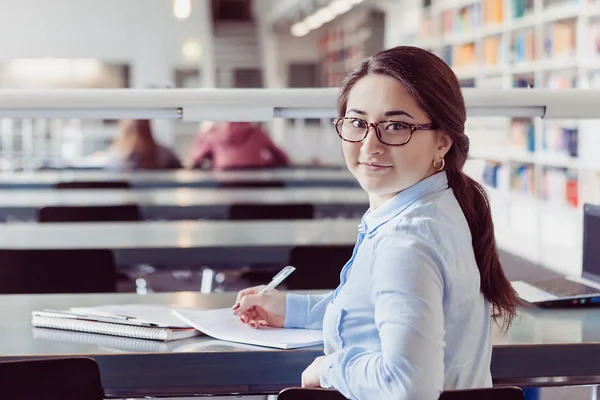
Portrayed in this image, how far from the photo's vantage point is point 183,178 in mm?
5723

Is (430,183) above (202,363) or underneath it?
above

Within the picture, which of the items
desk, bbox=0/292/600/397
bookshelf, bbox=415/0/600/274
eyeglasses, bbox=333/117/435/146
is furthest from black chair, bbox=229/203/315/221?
eyeglasses, bbox=333/117/435/146

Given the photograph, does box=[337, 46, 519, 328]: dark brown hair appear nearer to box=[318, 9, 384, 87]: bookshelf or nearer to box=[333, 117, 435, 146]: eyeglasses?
box=[333, 117, 435, 146]: eyeglasses

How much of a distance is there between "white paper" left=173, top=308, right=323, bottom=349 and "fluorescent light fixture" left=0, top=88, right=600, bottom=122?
1.80 feet

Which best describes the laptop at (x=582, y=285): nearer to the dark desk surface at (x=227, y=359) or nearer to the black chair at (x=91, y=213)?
the dark desk surface at (x=227, y=359)

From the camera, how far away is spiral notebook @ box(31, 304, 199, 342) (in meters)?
1.77

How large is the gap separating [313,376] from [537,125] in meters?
6.26

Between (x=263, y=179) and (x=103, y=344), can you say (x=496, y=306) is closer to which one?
(x=103, y=344)

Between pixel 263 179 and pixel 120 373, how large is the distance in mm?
4107

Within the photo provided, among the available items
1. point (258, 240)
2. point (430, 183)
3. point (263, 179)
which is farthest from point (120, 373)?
point (263, 179)

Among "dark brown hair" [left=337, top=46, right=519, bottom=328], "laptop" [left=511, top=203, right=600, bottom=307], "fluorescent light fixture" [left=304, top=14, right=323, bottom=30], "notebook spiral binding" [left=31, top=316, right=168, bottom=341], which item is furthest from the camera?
"fluorescent light fixture" [left=304, top=14, right=323, bottom=30]

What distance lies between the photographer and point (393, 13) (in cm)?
1193

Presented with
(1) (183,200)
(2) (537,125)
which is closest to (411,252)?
(1) (183,200)

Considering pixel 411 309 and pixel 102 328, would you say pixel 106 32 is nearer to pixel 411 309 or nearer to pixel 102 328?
pixel 102 328
